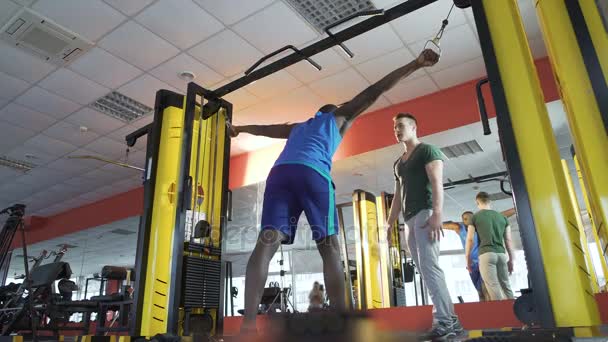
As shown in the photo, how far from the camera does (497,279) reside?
3941 mm

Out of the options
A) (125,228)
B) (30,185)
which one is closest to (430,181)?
(30,185)

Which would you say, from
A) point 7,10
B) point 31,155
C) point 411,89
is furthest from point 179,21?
point 31,155

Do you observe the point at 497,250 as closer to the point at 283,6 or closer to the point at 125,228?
the point at 283,6

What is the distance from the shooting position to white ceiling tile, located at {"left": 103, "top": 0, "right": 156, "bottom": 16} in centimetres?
389

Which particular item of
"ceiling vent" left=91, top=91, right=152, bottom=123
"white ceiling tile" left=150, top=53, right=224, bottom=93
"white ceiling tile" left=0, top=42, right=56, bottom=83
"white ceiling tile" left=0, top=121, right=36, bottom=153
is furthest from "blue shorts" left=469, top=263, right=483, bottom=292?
"white ceiling tile" left=0, top=121, right=36, bottom=153

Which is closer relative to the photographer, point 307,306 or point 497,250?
point 307,306

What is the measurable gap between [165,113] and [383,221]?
375 cm

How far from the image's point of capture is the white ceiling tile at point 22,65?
181 inches

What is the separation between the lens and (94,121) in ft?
20.1

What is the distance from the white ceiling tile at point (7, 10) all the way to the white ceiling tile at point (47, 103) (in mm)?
1322

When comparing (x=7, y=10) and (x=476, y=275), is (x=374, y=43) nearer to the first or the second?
(x=476, y=275)

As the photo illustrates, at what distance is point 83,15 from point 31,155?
421 cm

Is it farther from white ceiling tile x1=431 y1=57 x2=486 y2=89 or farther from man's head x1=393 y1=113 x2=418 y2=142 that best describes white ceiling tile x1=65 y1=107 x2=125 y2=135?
man's head x1=393 y1=113 x2=418 y2=142

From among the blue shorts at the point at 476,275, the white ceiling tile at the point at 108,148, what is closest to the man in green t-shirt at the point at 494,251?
the blue shorts at the point at 476,275
